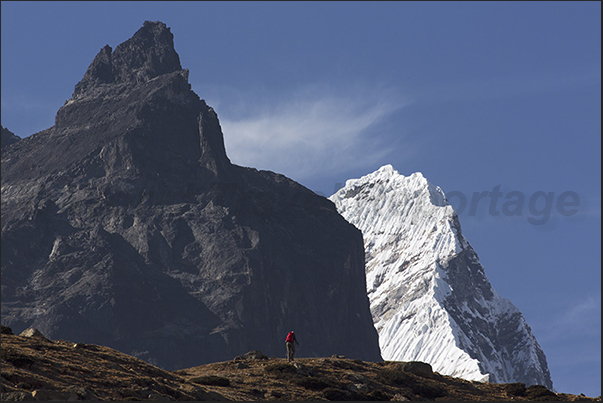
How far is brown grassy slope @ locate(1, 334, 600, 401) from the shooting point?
65375 millimetres

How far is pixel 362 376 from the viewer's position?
85250mm

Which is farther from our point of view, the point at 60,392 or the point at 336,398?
the point at 336,398

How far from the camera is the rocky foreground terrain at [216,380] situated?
65.4 metres

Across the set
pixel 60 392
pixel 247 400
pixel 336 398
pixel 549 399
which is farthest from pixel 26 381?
pixel 549 399

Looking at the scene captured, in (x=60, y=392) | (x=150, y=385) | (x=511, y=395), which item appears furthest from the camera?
(x=511, y=395)

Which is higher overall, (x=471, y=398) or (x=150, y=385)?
(x=471, y=398)

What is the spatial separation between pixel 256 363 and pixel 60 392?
3105 centimetres

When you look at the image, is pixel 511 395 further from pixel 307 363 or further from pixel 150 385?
pixel 150 385

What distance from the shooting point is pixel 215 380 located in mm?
78125

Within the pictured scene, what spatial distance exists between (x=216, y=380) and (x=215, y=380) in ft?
0.25

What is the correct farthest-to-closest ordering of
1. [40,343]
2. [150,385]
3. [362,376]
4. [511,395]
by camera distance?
[511,395] < [362,376] < [40,343] < [150,385]

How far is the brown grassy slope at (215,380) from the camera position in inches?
2574

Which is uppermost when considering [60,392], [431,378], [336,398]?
[431,378]

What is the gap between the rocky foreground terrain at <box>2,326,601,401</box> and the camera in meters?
65.4
